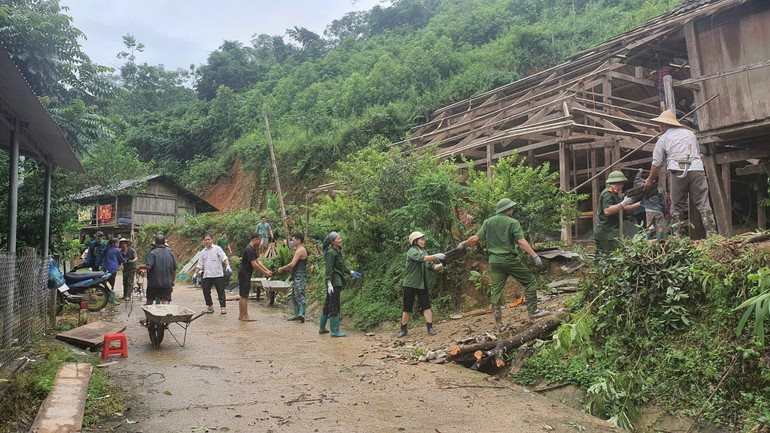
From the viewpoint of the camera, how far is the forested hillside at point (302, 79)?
688 inches

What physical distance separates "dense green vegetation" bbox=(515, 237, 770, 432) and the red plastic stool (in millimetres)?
5292

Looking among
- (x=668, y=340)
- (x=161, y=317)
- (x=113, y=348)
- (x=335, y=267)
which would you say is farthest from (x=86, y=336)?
(x=668, y=340)

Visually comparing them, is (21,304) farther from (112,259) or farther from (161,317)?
(112,259)

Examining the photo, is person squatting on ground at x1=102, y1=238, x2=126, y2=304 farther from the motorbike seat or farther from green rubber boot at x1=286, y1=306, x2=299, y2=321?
green rubber boot at x1=286, y1=306, x2=299, y2=321

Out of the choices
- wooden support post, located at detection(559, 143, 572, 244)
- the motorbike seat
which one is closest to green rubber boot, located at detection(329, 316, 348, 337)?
the motorbike seat

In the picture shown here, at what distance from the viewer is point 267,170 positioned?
3195cm

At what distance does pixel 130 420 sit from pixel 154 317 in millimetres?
3057

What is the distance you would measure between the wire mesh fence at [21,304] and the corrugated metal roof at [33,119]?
2044mm

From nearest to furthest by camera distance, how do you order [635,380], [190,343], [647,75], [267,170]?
[635,380]
[190,343]
[647,75]
[267,170]

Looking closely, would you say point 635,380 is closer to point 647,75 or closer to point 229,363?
point 229,363

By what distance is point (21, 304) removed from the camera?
730cm

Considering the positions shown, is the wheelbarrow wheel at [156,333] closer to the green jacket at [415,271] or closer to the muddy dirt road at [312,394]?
the muddy dirt road at [312,394]

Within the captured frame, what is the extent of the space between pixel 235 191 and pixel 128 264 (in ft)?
72.7

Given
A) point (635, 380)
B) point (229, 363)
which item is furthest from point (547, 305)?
point (229, 363)
